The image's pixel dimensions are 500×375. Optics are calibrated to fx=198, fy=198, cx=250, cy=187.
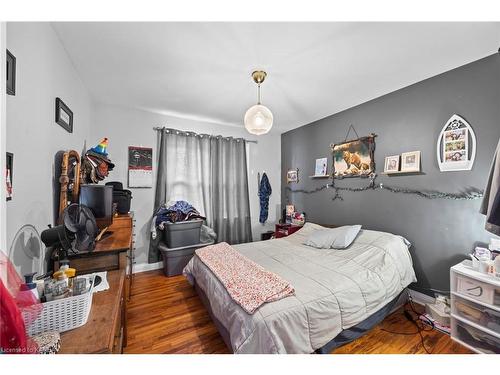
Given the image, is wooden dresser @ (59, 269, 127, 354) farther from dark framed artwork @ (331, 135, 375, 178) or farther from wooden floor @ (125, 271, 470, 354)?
dark framed artwork @ (331, 135, 375, 178)

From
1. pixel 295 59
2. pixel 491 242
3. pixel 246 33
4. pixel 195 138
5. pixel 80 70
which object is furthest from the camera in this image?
pixel 195 138

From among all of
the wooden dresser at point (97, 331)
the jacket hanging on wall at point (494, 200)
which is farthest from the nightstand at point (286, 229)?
the wooden dresser at point (97, 331)

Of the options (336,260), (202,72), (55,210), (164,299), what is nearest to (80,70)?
(202,72)

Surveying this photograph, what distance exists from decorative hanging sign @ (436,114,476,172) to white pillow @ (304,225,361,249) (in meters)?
1.10

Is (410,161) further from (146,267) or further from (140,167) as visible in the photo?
(146,267)

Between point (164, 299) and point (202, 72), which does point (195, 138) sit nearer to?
point (202, 72)

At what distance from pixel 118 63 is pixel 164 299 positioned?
253 centimetres

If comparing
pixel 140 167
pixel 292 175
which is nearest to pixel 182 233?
pixel 140 167

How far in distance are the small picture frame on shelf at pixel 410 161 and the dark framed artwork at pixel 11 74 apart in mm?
3207

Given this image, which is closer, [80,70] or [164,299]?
[80,70]

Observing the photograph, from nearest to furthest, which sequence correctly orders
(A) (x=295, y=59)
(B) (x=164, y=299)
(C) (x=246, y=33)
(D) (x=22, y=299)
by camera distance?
1. (D) (x=22, y=299)
2. (C) (x=246, y=33)
3. (A) (x=295, y=59)
4. (B) (x=164, y=299)

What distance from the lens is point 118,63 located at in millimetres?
1882

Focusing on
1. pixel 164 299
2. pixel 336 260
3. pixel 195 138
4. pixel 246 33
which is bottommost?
pixel 164 299

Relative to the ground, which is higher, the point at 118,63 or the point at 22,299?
the point at 118,63
